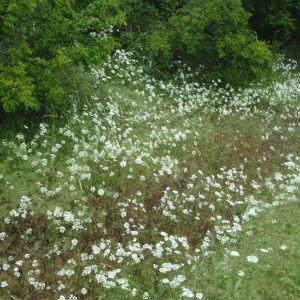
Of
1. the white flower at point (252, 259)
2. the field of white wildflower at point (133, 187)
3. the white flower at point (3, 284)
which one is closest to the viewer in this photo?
the white flower at point (3, 284)

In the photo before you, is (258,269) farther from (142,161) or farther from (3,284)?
(3,284)

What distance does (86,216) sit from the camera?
6418mm

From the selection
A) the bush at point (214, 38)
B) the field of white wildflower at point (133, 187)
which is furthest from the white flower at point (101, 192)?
the bush at point (214, 38)

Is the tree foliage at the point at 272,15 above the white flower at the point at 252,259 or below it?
above

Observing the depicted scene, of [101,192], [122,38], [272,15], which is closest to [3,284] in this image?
[101,192]

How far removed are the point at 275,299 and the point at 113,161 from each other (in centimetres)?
324

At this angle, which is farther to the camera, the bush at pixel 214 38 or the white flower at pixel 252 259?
the bush at pixel 214 38

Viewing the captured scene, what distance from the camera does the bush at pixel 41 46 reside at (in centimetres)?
674

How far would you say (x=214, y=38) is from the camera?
427 inches

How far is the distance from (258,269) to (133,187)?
87.0 inches

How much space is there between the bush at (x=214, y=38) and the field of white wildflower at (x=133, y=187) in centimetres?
95

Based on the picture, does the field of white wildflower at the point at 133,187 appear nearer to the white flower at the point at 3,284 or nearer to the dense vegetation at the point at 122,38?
the white flower at the point at 3,284

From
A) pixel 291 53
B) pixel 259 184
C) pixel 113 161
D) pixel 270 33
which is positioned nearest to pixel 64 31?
pixel 113 161

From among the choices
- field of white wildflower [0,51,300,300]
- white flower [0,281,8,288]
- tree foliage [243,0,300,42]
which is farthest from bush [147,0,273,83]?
white flower [0,281,8,288]
